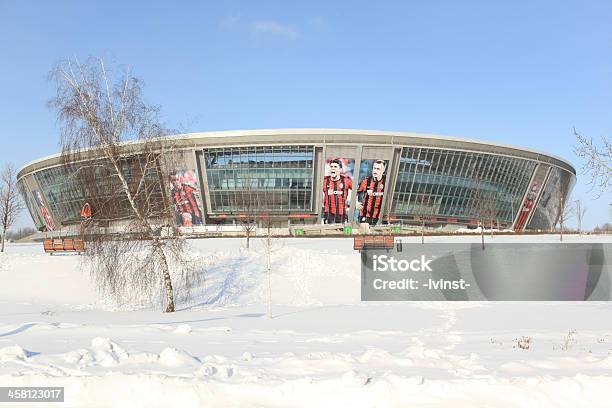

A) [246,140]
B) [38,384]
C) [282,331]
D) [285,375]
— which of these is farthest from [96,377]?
[246,140]

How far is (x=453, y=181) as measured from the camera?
70188 mm

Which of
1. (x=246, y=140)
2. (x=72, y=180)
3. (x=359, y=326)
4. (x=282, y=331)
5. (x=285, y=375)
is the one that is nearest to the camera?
(x=285, y=375)

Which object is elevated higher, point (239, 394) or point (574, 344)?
point (239, 394)

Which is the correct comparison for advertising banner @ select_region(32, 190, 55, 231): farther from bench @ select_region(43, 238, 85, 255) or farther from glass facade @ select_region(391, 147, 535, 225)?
bench @ select_region(43, 238, 85, 255)

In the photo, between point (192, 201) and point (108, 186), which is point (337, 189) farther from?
point (108, 186)

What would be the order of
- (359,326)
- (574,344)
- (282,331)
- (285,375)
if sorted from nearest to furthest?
(285,375), (574,344), (282,331), (359,326)

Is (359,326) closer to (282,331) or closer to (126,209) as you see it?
→ (282,331)

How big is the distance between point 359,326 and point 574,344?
5.79 metres

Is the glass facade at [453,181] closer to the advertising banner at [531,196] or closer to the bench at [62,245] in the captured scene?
the advertising banner at [531,196]

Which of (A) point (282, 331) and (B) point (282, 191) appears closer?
(A) point (282, 331)

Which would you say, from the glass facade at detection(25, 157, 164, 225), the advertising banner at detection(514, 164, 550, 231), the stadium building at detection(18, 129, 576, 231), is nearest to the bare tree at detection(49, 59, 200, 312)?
the glass facade at detection(25, 157, 164, 225)

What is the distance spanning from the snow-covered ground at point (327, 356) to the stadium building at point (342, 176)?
4644 cm

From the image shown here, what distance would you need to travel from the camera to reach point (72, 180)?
18.5 meters

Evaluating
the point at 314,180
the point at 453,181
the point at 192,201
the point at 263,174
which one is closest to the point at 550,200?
the point at 453,181
